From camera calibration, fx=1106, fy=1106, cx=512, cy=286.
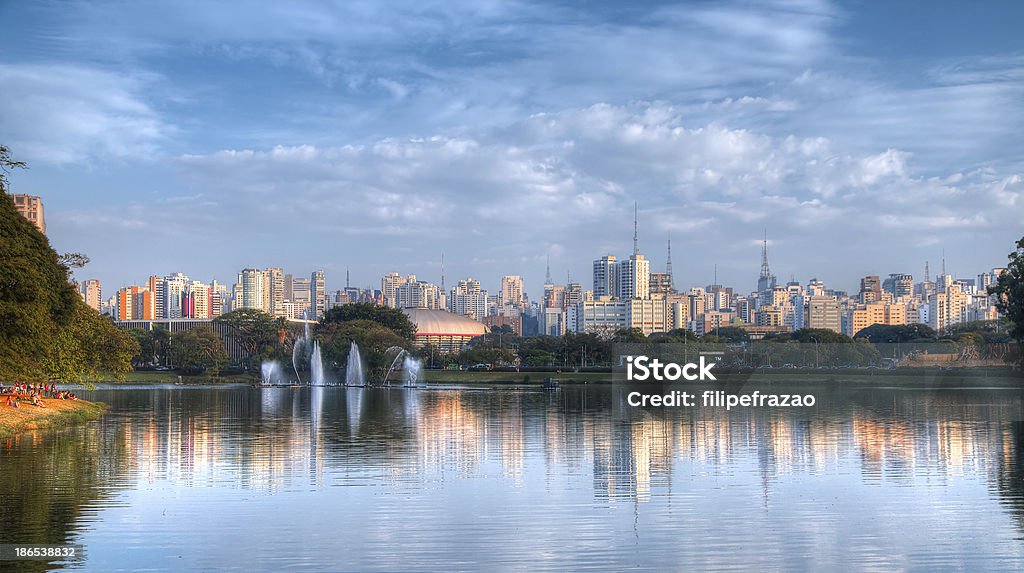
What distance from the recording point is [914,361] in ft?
276

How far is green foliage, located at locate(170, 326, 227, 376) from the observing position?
9775 centimetres

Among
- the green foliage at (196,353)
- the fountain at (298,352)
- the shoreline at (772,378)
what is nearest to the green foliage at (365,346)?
the fountain at (298,352)

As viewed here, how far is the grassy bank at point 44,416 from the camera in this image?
3231 cm

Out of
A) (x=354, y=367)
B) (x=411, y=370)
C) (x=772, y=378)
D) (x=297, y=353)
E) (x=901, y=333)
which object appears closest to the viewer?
(x=772, y=378)

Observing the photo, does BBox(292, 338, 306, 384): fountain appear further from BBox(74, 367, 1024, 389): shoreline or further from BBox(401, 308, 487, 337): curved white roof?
BBox(401, 308, 487, 337): curved white roof

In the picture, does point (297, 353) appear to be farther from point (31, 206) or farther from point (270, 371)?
point (31, 206)

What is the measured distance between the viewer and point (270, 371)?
98750 mm

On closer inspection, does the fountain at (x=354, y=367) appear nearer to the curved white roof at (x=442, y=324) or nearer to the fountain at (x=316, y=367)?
the fountain at (x=316, y=367)

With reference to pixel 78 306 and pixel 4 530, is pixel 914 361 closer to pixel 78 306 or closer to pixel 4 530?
pixel 78 306

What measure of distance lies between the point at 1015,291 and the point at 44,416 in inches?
A: 2038

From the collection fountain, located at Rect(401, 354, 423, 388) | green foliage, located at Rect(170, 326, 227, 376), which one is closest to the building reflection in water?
fountain, located at Rect(401, 354, 423, 388)

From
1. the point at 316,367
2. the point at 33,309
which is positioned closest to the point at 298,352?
the point at 316,367

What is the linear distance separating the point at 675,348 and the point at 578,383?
13571 mm

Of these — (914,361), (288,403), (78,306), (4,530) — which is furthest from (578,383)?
(4,530)
